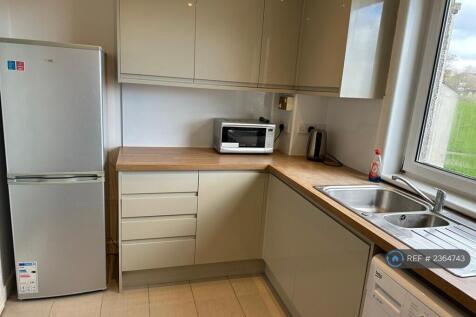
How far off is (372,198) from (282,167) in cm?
59

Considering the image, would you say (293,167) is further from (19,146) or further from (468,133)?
(19,146)

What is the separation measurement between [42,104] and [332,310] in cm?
183

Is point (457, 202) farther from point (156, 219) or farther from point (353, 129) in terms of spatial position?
point (156, 219)

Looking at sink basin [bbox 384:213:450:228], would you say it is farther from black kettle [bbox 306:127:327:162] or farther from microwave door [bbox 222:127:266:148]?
microwave door [bbox 222:127:266:148]

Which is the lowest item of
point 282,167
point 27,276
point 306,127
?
point 27,276

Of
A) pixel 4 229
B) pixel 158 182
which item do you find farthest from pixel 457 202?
pixel 4 229

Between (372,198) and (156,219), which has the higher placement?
(372,198)

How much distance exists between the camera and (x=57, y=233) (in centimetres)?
197

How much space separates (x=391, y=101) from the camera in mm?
1968

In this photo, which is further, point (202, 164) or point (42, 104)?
point (202, 164)

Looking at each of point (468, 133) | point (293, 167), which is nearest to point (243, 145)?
point (293, 167)

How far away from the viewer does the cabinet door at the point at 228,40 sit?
2203 mm

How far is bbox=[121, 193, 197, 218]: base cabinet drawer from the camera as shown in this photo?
2.07 m

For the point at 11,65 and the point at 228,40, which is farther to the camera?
the point at 228,40
